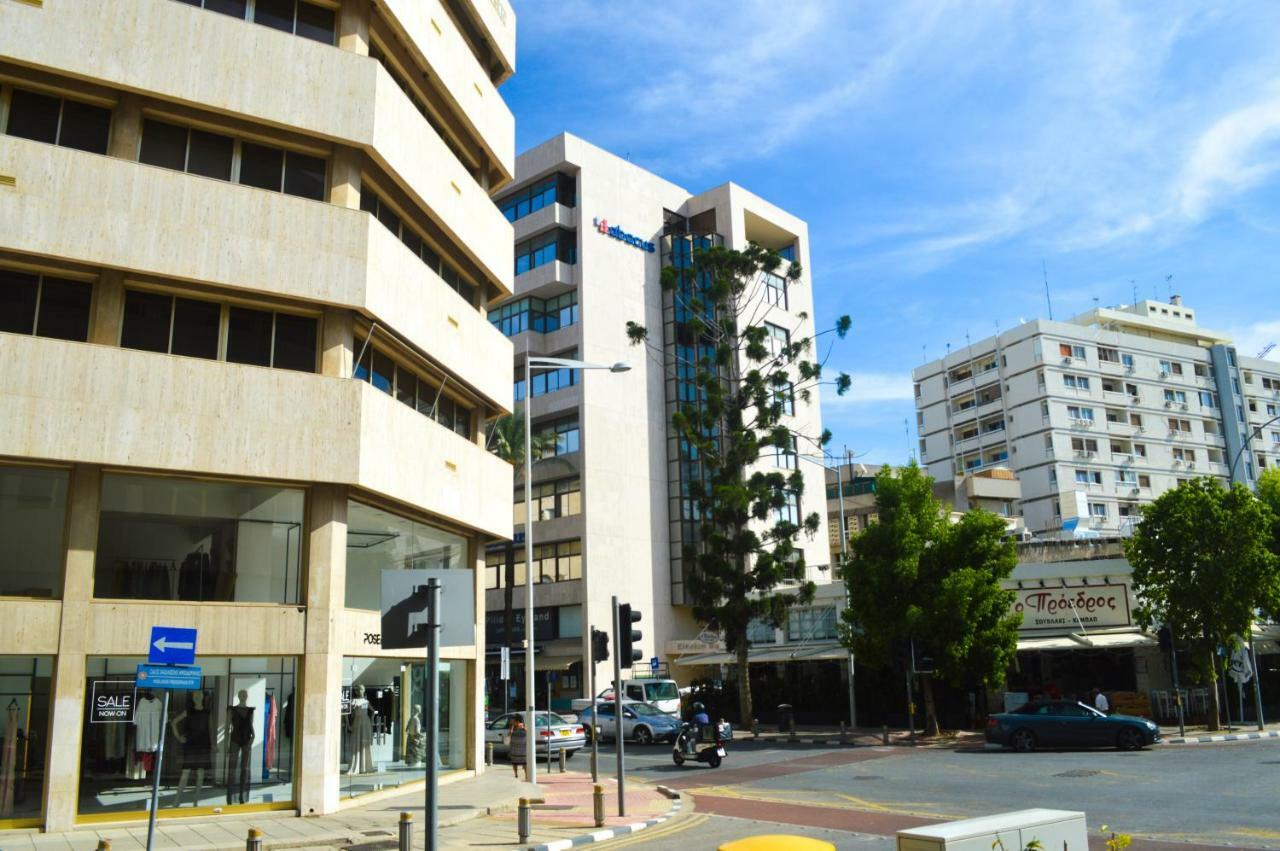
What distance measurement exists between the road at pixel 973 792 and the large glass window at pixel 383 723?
5.82m

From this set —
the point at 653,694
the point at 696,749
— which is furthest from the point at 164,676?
the point at 653,694

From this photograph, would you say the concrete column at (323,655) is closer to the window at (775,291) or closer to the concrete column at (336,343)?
the concrete column at (336,343)

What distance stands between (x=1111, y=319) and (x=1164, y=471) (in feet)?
44.6

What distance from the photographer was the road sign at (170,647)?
12.6 m

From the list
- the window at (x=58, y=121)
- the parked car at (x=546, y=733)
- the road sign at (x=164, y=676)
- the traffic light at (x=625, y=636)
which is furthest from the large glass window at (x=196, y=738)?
the parked car at (x=546, y=733)

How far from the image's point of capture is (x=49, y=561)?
17031 millimetres

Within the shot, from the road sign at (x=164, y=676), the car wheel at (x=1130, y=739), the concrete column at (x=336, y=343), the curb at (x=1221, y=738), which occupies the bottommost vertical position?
the curb at (x=1221, y=738)

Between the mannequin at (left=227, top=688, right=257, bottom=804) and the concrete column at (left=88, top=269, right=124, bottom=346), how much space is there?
6646mm

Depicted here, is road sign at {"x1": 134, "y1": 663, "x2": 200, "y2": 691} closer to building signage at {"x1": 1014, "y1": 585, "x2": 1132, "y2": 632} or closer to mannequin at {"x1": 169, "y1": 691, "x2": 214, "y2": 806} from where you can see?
mannequin at {"x1": 169, "y1": 691, "x2": 214, "y2": 806}

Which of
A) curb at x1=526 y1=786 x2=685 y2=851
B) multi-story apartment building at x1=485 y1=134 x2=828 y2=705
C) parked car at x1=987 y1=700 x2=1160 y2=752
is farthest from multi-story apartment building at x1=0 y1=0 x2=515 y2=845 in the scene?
multi-story apartment building at x1=485 y1=134 x2=828 y2=705

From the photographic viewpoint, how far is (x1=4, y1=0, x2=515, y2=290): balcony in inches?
698

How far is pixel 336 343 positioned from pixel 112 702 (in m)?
7.37

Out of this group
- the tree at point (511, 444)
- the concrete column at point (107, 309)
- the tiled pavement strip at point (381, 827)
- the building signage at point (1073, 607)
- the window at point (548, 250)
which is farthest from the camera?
the window at point (548, 250)

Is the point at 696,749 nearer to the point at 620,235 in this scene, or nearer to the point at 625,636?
the point at 625,636
